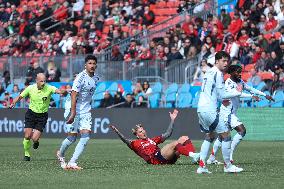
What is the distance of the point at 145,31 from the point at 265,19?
558 centimetres

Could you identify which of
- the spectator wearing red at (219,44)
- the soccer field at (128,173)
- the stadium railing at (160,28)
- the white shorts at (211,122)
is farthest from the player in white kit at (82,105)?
the stadium railing at (160,28)

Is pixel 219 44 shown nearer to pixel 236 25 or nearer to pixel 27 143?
pixel 236 25

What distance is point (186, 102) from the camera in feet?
108

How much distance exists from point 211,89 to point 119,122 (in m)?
16.2

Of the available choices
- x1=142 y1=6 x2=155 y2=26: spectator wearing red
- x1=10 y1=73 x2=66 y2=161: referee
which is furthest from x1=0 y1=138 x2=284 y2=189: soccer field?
x1=142 y1=6 x2=155 y2=26: spectator wearing red

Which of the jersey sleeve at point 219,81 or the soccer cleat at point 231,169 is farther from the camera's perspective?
the soccer cleat at point 231,169

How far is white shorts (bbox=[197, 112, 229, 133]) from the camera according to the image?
17.2 meters

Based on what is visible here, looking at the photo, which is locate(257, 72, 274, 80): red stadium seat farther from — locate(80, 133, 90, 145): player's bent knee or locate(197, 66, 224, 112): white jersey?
locate(197, 66, 224, 112): white jersey

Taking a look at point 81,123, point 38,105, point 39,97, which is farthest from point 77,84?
point 38,105

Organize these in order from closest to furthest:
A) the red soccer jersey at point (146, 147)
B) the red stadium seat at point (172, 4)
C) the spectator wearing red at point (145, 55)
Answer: the red soccer jersey at point (146, 147)
the spectator wearing red at point (145, 55)
the red stadium seat at point (172, 4)

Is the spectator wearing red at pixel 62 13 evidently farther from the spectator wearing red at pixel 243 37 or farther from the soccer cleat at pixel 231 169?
the soccer cleat at pixel 231 169

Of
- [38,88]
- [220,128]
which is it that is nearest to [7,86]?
[38,88]

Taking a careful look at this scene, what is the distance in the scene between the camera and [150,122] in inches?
1289

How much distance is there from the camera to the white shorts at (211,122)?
56.3 feet
